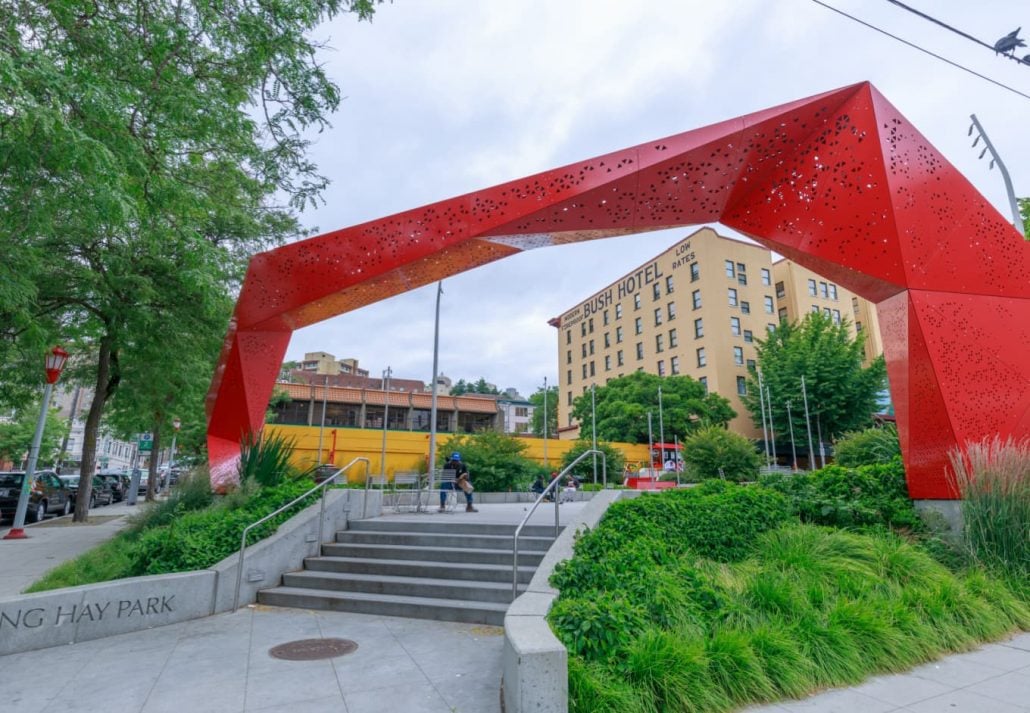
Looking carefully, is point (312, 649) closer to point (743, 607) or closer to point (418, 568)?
point (418, 568)

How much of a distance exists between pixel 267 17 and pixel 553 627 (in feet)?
23.6

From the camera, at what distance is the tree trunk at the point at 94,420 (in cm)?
1508

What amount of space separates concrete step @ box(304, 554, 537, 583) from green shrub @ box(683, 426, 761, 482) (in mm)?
19667

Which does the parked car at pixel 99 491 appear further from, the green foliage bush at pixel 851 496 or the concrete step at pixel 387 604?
the green foliage bush at pixel 851 496

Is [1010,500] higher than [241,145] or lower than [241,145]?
lower

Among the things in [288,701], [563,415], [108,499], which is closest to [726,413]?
[563,415]

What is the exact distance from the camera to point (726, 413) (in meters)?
41.0

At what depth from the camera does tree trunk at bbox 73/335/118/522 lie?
15078 millimetres

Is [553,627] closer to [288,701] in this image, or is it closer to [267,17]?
[288,701]

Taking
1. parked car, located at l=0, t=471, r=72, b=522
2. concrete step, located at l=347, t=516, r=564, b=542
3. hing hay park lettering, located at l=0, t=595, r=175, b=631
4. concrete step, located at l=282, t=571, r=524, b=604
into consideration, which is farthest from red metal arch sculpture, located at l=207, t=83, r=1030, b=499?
parked car, located at l=0, t=471, r=72, b=522

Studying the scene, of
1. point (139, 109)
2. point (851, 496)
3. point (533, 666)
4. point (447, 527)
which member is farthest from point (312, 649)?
point (851, 496)

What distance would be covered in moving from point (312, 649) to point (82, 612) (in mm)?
2444

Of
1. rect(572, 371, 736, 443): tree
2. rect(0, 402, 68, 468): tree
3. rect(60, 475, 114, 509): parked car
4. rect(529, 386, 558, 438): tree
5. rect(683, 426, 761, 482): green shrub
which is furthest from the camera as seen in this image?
rect(529, 386, 558, 438): tree

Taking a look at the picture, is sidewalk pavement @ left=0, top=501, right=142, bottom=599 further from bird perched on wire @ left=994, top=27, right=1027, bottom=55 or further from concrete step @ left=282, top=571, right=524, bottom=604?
bird perched on wire @ left=994, top=27, right=1027, bottom=55
